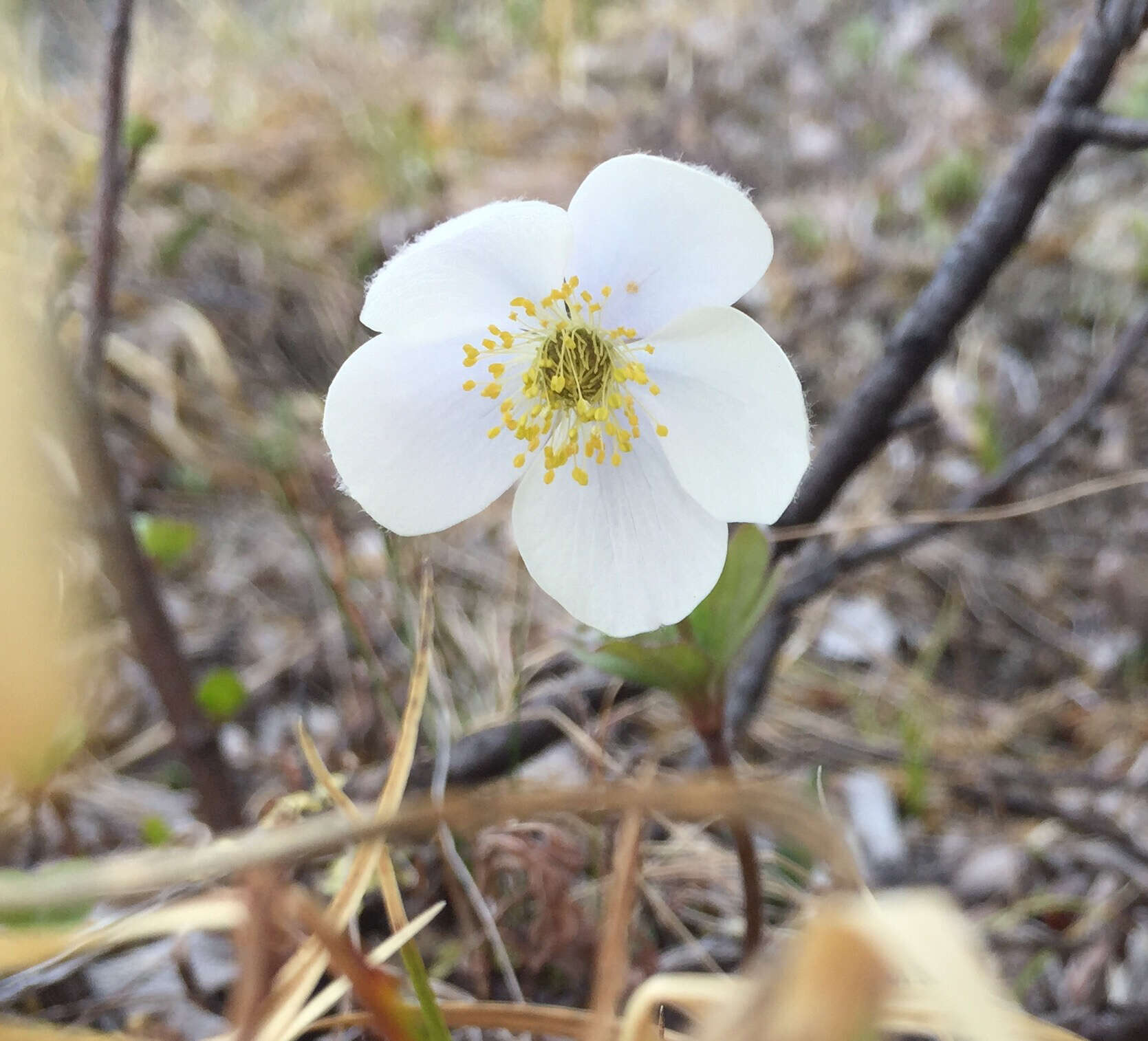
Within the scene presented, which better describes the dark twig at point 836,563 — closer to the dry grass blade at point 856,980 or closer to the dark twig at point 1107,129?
the dark twig at point 1107,129

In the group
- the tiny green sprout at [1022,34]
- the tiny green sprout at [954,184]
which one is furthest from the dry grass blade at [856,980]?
the tiny green sprout at [1022,34]

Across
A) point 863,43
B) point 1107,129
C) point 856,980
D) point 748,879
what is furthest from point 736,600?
point 863,43

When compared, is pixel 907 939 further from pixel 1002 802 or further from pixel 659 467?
pixel 1002 802

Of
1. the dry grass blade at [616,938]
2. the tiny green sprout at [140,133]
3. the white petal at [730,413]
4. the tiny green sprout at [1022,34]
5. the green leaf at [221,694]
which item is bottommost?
the green leaf at [221,694]

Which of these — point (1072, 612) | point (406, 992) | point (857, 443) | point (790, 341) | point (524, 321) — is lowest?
point (1072, 612)

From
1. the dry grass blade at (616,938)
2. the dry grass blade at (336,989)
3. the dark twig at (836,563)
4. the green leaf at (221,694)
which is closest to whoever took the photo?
the dry grass blade at (616,938)

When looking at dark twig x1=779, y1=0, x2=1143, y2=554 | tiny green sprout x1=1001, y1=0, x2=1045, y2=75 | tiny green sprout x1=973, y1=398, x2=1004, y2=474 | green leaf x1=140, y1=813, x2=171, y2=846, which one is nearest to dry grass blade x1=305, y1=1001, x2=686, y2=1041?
green leaf x1=140, y1=813, x2=171, y2=846

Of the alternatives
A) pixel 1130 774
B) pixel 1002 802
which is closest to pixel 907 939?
pixel 1002 802
